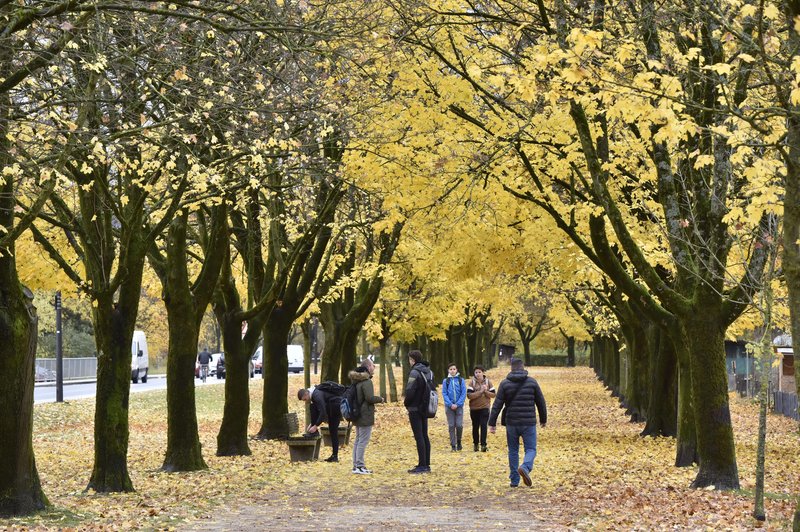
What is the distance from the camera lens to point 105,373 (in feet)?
46.1

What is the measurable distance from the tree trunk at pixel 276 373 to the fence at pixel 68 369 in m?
34.7

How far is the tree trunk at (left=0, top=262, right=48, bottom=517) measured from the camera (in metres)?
11.4

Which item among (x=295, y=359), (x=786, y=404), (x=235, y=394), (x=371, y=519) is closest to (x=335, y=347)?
(x=235, y=394)

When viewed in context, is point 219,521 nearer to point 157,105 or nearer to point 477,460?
point 157,105

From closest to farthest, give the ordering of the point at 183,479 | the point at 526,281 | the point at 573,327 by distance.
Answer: the point at 183,479 < the point at 526,281 < the point at 573,327

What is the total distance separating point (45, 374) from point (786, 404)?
4010 cm

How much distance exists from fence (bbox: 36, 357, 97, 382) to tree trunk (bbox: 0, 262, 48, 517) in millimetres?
45332

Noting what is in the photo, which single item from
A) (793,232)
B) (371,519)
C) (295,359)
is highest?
(793,232)

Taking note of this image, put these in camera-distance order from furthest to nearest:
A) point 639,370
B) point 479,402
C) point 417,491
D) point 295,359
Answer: point 295,359 < point 639,370 < point 479,402 < point 417,491

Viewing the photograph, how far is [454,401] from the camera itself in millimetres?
21047

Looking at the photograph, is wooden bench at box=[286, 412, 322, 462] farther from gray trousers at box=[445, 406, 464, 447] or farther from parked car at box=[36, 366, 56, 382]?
parked car at box=[36, 366, 56, 382]

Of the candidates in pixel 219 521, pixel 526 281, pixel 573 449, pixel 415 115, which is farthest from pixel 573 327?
pixel 219 521

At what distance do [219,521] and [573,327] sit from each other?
5162 cm

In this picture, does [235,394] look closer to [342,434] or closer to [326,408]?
[326,408]
